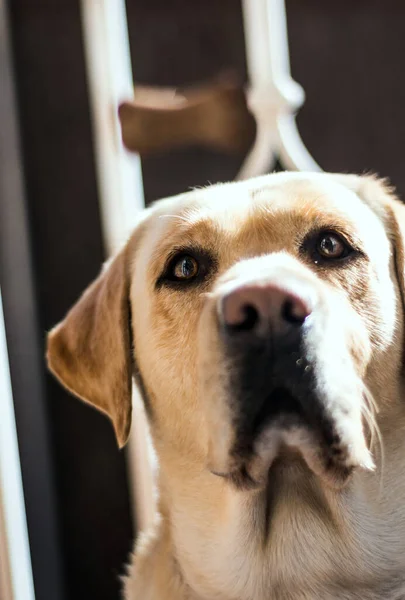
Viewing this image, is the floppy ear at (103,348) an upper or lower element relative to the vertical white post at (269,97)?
lower

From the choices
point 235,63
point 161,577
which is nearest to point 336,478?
point 161,577

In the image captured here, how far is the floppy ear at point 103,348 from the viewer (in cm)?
172

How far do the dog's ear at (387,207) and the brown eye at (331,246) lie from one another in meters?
0.16

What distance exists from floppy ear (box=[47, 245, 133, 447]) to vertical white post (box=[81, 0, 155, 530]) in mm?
683

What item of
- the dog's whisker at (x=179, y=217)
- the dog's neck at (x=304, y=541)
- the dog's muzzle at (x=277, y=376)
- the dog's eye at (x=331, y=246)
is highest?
the dog's whisker at (x=179, y=217)

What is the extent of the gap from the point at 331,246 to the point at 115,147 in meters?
1.24

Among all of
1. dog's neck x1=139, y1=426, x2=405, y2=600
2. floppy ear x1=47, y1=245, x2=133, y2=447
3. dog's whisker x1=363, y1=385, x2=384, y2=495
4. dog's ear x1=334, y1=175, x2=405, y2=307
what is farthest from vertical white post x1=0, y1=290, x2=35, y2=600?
dog's ear x1=334, y1=175, x2=405, y2=307

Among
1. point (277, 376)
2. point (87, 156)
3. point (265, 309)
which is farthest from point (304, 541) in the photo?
point (87, 156)

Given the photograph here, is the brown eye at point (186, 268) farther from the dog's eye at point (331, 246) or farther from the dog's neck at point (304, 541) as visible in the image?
the dog's neck at point (304, 541)

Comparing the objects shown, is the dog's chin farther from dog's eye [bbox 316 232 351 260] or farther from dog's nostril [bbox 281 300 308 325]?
dog's eye [bbox 316 232 351 260]

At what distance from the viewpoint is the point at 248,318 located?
127 cm

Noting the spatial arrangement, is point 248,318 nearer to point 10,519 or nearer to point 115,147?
point 10,519

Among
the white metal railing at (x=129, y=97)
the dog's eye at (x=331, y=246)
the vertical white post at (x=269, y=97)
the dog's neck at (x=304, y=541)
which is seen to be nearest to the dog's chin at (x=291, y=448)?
the dog's neck at (x=304, y=541)

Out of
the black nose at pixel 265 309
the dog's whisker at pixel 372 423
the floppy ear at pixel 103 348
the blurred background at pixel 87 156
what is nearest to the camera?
the black nose at pixel 265 309
